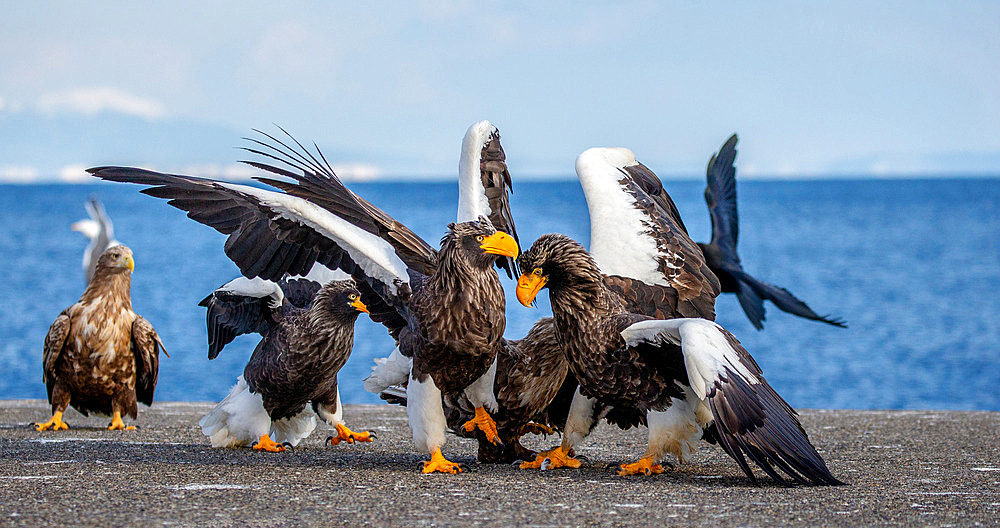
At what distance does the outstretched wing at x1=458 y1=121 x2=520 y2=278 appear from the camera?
7.04m

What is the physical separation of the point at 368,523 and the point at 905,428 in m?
5.13

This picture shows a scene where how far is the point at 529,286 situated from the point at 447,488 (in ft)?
3.60

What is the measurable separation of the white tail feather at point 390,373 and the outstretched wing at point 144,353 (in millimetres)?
2359

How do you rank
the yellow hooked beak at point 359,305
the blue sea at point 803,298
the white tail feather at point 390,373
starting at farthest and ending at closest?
the blue sea at point 803,298 < the yellow hooked beak at point 359,305 < the white tail feather at point 390,373

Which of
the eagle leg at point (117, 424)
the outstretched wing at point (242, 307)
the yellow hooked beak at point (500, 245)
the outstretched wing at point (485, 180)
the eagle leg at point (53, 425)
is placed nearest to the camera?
the yellow hooked beak at point (500, 245)

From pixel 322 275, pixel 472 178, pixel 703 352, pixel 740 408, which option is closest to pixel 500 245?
pixel 703 352

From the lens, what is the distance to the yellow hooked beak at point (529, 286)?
555 centimetres

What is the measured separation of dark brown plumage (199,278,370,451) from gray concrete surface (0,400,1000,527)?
0.22m

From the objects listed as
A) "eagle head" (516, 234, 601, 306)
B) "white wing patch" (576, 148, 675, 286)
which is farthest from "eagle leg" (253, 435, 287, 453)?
"white wing patch" (576, 148, 675, 286)

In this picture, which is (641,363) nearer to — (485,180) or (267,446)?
(485,180)

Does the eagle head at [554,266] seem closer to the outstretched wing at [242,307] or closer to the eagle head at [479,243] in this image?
the eagle head at [479,243]

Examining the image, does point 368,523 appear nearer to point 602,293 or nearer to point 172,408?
point 602,293

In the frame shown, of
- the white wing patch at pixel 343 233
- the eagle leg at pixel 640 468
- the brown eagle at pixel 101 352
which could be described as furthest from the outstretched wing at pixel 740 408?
the brown eagle at pixel 101 352

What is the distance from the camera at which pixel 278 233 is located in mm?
6074
